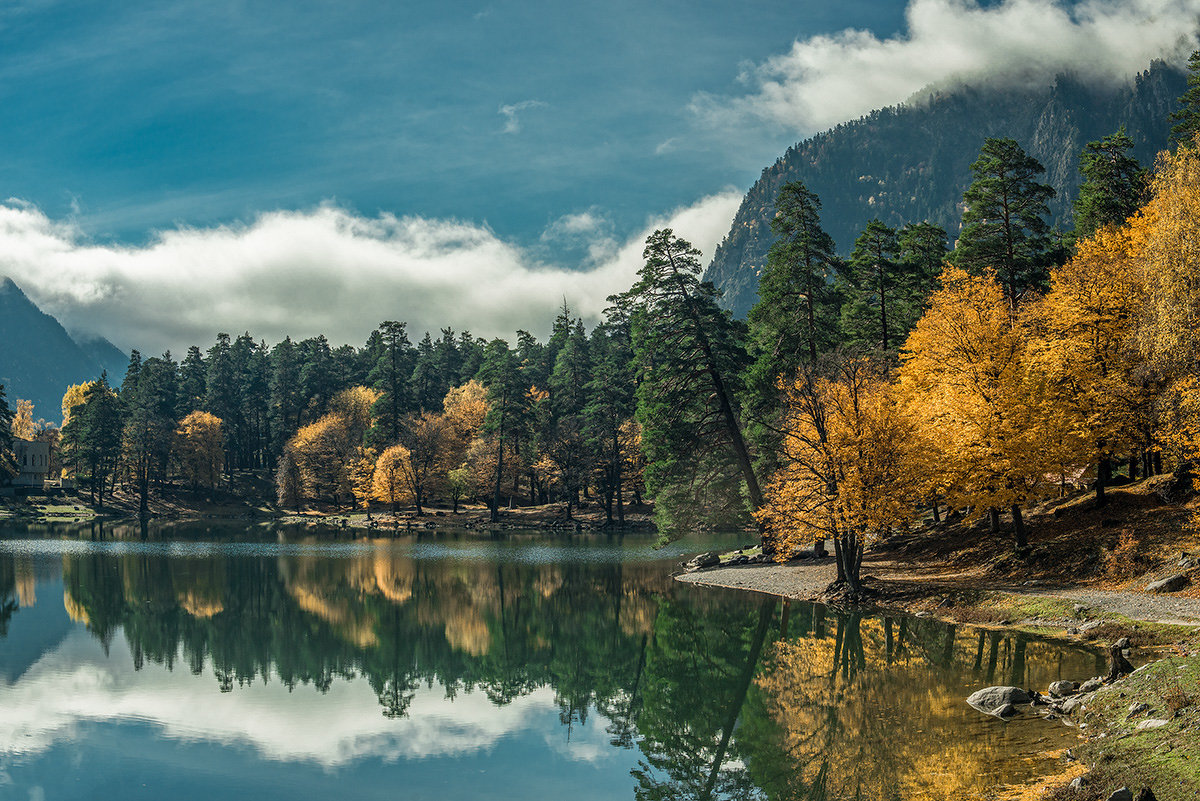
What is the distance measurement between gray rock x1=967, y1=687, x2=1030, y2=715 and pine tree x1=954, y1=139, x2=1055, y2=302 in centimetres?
3030

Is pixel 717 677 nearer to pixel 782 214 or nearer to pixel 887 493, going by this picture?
pixel 887 493

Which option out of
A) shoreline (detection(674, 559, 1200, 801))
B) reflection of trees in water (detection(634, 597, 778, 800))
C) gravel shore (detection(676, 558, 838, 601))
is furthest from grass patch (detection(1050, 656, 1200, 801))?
gravel shore (detection(676, 558, 838, 601))

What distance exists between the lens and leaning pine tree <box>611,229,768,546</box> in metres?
43.6

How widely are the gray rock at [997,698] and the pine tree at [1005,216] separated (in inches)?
1193

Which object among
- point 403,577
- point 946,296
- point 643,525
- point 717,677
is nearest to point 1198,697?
point 717,677

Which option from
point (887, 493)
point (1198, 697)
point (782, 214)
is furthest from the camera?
point (782, 214)

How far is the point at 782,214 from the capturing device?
43.9m

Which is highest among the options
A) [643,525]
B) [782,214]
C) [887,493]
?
[782,214]

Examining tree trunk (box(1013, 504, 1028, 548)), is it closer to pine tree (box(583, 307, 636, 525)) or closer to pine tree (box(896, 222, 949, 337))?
pine tree (box(896, 222, 949, 337))

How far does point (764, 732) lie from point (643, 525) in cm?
6471

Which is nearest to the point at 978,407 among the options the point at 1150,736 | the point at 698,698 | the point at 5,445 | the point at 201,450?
the point at 698,698

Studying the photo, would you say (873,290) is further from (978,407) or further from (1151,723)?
(1151,723)

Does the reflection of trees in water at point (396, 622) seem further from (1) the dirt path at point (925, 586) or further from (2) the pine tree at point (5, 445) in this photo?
(2) the pine tree at point (5, 445)

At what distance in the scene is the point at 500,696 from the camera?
23.5 meters
